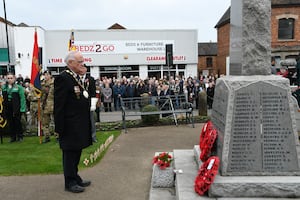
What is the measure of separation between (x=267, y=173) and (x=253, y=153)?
0.32 meters

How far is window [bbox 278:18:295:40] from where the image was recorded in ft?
91.4

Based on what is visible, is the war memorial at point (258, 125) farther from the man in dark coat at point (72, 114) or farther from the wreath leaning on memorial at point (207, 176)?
the man in dark coat at point (72, 114)

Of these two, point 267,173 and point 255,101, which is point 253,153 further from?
point 255,101

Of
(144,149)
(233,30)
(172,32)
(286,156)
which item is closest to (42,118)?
(144,149)

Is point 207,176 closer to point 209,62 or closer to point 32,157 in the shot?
point 32,157

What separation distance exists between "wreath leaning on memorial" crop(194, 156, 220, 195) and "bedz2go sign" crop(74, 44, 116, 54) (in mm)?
22553

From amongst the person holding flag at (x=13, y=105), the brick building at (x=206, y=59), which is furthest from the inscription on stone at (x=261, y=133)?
the brick building at (x=206, y=59)

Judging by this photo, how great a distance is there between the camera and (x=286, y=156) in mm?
4043

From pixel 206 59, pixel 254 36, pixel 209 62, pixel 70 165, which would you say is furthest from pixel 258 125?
pixel 209 62

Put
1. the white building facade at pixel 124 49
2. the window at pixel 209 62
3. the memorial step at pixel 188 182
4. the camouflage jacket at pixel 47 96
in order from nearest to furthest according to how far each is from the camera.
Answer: the memorial step at pixel 188 182 < the camouflage jacket at pixel 47 96 < the white building facade at pixel 124 49 < the window at pixel 209 62

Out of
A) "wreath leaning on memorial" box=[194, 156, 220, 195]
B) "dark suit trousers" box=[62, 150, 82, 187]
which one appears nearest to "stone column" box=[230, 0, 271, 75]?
"wreath leaning on memorial" box=[194, 156, 220, 195]

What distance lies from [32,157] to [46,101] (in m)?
1.98

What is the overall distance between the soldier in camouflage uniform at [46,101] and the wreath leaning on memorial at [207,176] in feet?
17.8

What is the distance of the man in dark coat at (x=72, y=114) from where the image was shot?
4477mm
